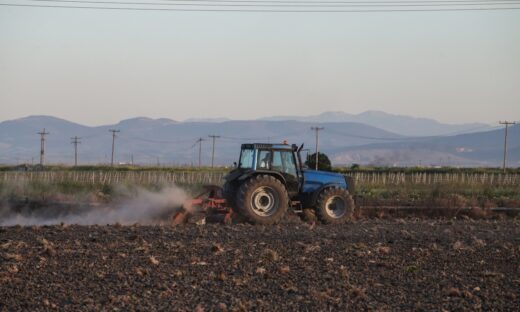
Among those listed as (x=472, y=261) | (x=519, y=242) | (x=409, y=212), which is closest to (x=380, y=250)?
(x=472, y=261)

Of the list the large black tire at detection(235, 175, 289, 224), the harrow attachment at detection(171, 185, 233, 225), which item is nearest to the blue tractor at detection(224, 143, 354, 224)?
the large black tire at detection(235, 175, 289, 224)

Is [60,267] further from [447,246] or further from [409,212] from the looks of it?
[409,212]

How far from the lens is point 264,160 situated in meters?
23.8

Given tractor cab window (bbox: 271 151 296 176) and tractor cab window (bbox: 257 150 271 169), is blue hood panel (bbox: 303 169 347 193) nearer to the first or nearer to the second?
tractor cab window (bbox: 271 151 296 176)

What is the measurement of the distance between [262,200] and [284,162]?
1.23 metres

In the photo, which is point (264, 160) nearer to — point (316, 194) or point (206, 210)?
point (316, 194)

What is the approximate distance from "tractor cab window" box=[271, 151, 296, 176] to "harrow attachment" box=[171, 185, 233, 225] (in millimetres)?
1723

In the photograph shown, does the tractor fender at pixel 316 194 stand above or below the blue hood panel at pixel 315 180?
below

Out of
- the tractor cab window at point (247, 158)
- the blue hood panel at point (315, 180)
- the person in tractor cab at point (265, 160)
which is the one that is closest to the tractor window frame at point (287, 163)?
the person in tractor cab at point (265, 160)

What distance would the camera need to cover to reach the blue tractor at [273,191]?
23188mm

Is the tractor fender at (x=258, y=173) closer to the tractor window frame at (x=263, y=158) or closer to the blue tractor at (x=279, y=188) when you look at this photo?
the blue tractor at (x=279, y=188)

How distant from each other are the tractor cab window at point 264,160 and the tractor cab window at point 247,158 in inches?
8.3

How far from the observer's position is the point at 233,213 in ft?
79.1

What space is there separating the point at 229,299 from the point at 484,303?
12.1ft
